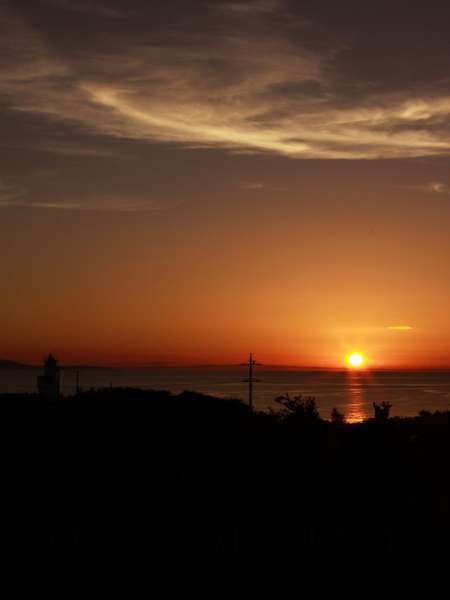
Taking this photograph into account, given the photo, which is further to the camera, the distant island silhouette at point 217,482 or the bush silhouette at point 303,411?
the bush silhouette at point 303,411

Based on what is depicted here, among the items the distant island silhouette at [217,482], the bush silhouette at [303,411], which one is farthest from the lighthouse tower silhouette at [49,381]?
the bush silhouette at [303,411]

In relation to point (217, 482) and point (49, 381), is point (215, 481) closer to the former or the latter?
point (217, 482)

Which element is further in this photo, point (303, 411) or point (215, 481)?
point (303, 411)

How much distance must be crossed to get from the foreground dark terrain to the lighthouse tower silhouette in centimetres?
156

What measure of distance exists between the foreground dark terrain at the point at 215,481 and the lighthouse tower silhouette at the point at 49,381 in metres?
1.56

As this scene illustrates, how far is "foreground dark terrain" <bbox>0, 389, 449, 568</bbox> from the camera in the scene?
26609 millimetres

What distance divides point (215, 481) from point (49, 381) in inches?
764

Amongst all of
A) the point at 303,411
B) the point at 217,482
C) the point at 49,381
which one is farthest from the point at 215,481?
the point at 49,381

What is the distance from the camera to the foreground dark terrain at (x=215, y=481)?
2661 centimetres

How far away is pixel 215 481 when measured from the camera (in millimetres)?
36594

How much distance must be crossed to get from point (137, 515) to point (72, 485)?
215 inches

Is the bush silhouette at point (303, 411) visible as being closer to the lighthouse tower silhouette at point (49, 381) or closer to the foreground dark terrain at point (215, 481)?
the foreground dark terrain at point (215, 481)

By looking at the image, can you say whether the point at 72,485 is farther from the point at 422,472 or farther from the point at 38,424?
the point at 422,472

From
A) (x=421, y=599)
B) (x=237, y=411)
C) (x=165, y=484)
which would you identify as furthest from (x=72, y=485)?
(x=421, y=599)
